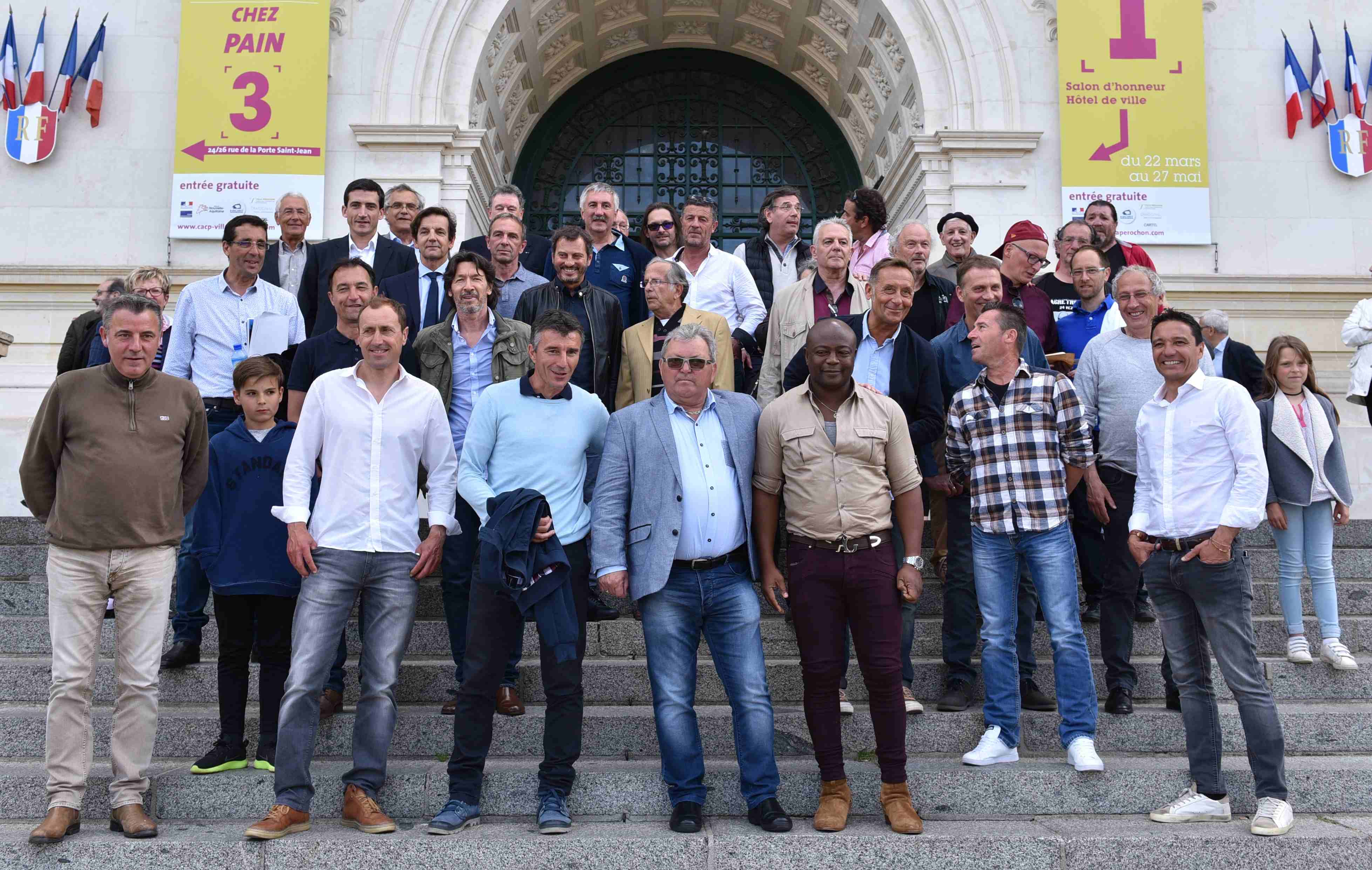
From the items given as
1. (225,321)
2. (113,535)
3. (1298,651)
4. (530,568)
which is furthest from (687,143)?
(113,535)

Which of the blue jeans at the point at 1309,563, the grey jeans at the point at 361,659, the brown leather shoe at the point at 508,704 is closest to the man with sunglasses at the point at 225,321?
the grey jeans at the point at 361,659

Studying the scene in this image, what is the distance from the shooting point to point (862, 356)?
552 cm

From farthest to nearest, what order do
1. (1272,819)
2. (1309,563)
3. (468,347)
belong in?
(1309,563) → (468,347) → (1272,819)

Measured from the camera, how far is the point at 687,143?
13922mm

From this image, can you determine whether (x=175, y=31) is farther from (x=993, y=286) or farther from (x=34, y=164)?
(x=993, y=286)

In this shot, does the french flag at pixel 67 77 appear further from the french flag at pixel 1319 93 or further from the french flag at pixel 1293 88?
the french flag at pixel 1319 93

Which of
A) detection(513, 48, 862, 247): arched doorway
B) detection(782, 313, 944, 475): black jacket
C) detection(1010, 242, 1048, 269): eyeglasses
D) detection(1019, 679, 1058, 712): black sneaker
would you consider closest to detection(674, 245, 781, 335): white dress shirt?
detection(782, 313, 944, 475): black jacket

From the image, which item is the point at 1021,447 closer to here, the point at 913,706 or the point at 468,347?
the point at 913,706

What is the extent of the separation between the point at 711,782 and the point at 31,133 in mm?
10702

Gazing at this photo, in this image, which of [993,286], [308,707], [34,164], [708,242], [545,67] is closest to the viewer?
[308,707]

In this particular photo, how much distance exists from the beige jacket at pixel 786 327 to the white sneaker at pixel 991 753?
2.08 meters

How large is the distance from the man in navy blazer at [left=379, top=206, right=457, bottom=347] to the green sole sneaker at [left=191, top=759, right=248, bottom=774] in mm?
2444

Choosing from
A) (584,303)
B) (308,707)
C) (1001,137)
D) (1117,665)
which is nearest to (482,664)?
(308,707)

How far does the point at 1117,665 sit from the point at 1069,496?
97 centimetres
